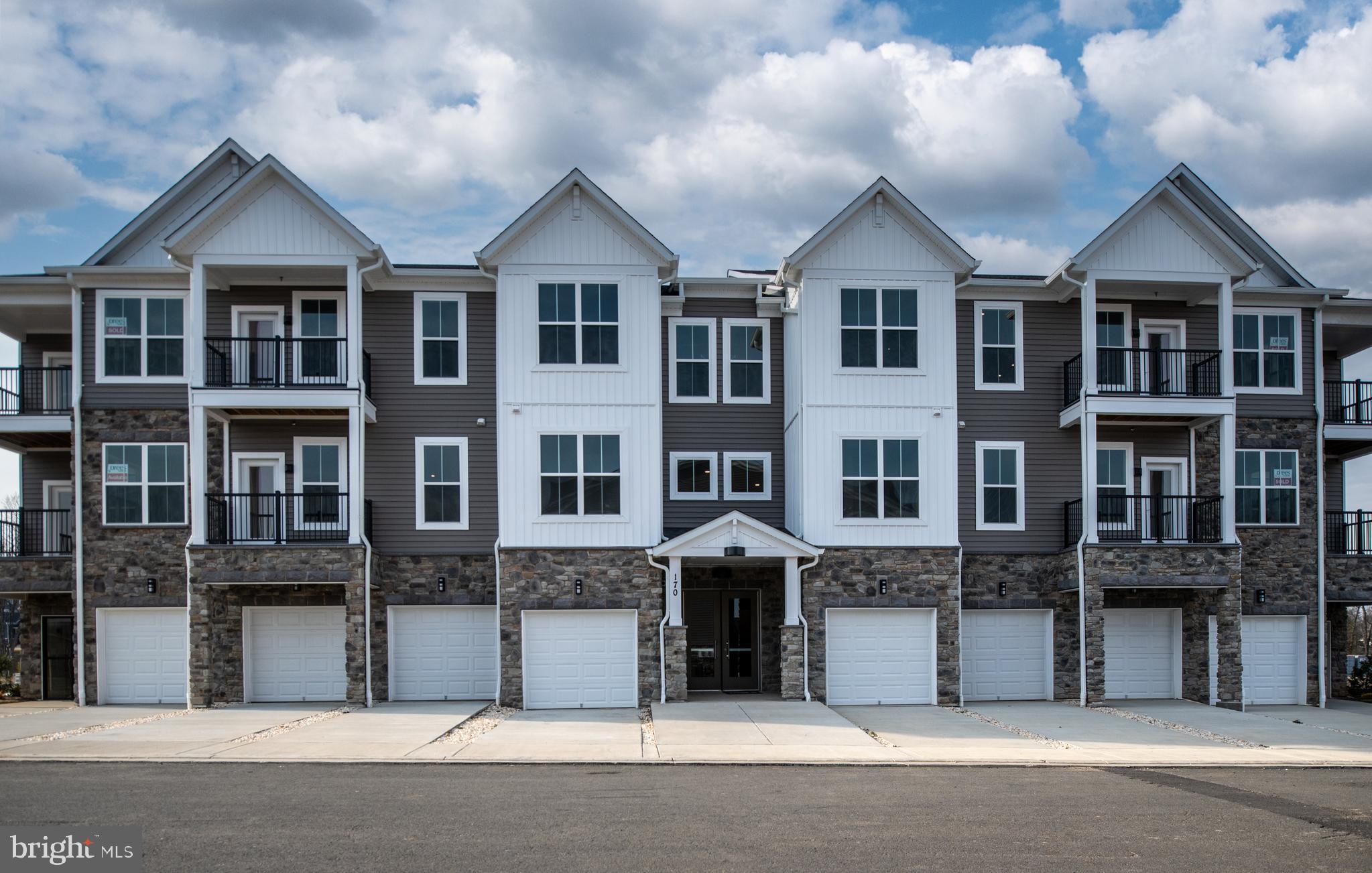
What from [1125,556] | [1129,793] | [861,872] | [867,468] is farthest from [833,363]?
[861,872]

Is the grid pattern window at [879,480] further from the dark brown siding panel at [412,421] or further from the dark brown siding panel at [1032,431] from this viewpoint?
the dark brown siding panel at [412,421]

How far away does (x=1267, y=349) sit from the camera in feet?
79.2

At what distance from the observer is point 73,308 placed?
21859mm

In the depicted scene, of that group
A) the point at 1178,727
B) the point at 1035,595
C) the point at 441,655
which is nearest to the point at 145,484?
the point at 441,655

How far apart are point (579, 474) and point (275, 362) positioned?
6.04 metres

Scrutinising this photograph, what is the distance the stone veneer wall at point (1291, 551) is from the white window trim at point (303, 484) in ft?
59.4

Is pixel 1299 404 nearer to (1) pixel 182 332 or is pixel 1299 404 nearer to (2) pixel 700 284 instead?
(2) pixel 700 284

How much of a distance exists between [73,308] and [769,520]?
552 inches

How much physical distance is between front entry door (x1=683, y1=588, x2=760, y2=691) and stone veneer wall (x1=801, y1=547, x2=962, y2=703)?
184 centimetres

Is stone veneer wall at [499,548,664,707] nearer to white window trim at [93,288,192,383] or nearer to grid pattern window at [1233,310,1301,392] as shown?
white window trim at [93,288,192,383]

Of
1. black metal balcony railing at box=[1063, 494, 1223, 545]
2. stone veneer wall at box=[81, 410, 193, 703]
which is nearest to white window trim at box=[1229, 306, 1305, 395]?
black metal balcony railing at box=[1063, 494, 1223, 545]

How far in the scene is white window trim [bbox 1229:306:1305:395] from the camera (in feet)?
78.9

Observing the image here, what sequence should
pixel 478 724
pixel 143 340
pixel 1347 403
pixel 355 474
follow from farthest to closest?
pixel 1347 403, pixel 143 340, pixel 355 474, pixel 478 724

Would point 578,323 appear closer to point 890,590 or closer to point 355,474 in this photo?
point 355,474
